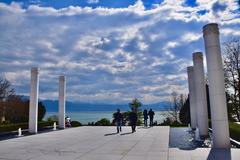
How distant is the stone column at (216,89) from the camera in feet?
44.2

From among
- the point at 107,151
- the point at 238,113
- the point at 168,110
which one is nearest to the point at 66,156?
the point at 107,151

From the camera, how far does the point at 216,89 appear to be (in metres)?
13.7

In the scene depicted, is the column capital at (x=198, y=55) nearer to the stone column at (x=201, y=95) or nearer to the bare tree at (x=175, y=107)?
the stone column at (x=201, y=95)

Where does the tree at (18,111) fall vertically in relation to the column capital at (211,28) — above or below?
below

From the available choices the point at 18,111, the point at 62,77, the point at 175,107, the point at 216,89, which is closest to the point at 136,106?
the point at 175,107

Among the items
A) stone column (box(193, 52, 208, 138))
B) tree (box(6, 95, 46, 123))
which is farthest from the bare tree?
stone column (box(193, 52, 208, 138))

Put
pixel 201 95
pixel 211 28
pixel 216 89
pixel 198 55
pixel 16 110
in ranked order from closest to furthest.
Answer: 1. pixel 216 89
2. pixel 211 28
3. pixel 198 55
4. pixel 201 95
5. pixel 16 110

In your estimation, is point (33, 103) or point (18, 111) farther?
point (18, 111)

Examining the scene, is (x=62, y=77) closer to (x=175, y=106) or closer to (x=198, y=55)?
(x=198, y=55)

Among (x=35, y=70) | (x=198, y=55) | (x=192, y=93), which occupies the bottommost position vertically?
(x=192, y=93)

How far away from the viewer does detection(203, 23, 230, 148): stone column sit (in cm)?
1347

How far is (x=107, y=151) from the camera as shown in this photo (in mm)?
12656

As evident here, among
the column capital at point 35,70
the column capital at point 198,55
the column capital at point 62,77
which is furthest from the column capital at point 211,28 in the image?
the column capital at point 62,77

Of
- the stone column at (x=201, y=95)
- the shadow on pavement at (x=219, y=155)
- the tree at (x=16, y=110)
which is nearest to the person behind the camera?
the shadow on pavement at (x=219, y=155)
